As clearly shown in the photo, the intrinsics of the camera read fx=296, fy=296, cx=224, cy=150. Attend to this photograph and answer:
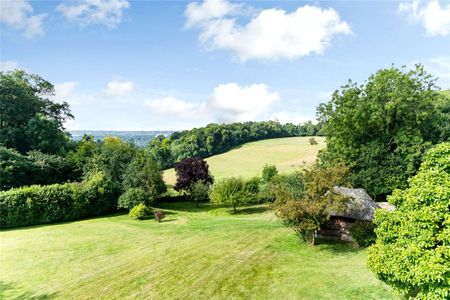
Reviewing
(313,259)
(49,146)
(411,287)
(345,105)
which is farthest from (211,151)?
(411,287)

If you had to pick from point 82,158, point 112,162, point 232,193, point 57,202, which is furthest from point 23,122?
point 232,193

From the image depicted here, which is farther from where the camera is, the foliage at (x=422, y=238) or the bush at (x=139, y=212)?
the bush at (x=139, y=212)

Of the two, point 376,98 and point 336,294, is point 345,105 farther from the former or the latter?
point 336,294

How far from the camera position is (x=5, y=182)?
27609 mm

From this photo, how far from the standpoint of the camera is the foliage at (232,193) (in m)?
28.2

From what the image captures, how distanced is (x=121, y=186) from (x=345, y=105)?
23.7 meters

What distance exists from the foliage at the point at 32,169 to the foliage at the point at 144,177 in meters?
7.40

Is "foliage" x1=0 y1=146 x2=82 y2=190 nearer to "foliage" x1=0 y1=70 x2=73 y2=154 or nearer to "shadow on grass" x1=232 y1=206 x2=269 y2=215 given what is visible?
"foliage" x1=0 y1=70 x2=73 y2=154

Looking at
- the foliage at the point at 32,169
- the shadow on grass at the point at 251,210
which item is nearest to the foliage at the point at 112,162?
the foliage at the point at 32,169

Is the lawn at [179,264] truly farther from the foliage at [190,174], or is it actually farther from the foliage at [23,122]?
the foliage at [23,122]

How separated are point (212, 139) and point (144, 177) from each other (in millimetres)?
42682

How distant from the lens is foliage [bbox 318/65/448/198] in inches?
1014

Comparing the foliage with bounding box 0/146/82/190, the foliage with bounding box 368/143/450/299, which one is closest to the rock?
the foliage with bounding box 368/143/450/299

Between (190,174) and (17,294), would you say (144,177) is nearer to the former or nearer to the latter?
(190,174)
